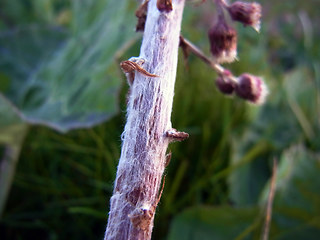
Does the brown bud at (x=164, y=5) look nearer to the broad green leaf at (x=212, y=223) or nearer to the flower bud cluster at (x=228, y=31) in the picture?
the flower bud cluster at (x=228, y=31)

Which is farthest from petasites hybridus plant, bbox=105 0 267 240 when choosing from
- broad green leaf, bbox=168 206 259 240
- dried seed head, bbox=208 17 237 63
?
broad green leaf, bbox=168 206 259 240

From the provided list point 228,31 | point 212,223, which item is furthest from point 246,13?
point 212,223

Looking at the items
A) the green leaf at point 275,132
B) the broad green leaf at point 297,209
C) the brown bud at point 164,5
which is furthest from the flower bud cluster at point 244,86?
the green leaf at point 275,132

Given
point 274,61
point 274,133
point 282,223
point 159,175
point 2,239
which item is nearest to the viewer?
point 159,175

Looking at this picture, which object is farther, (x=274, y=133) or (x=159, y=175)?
(x=274, y=133)

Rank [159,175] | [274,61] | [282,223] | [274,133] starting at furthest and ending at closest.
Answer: [274,61] < [274,133] < [282,223] < [159,175]

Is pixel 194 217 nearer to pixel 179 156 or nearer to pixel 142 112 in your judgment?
pixel 179 156

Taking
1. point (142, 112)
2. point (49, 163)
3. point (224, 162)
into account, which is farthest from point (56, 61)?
point (142, 112)
